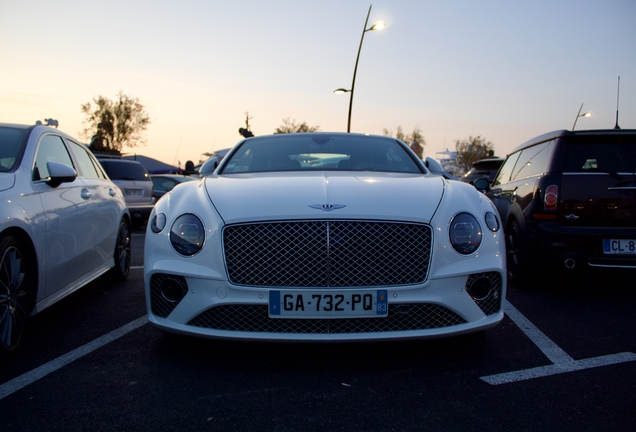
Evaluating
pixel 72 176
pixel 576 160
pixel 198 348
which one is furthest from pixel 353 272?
pixel 576 160

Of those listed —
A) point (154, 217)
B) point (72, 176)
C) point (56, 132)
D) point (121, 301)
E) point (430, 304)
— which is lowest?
point (121, 301)

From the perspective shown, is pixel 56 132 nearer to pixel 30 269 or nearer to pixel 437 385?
pixel 30 269

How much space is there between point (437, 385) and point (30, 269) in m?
2.52

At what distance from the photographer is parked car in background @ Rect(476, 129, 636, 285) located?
4684 millimetres

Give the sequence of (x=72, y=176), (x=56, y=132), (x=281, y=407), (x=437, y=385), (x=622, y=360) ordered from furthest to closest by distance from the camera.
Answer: (x=56, y=132) → (x=72, y=176) → (x=622, y=360) → (x=437, y=385) → (x=281, y=407)

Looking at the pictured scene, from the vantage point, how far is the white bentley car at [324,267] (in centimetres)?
Answer: 284

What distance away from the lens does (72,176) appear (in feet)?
12.9

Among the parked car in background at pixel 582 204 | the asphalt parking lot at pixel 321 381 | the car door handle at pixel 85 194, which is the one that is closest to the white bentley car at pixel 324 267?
the asphalt parking lot at pixel 321 381

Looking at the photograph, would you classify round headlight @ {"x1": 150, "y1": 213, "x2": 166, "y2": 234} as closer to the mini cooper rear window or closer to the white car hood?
the white car hood

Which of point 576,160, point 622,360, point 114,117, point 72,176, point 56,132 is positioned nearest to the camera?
point 622,360

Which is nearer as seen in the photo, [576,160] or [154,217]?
[154,217]

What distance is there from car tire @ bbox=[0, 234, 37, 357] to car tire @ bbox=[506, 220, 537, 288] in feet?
Result: 13.6

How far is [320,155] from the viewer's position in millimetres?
4555

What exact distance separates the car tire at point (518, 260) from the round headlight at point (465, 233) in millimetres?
2242
